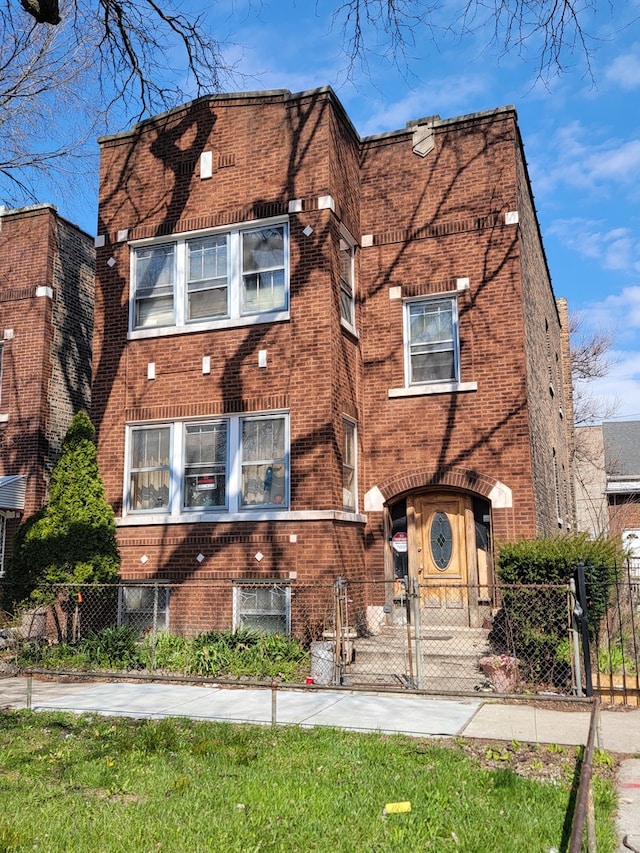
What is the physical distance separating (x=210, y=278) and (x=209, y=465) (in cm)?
327

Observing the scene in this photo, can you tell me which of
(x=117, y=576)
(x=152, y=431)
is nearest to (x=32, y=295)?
(x=152, y=431)

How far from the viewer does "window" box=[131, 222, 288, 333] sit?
13.1 metres

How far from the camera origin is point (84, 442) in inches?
493

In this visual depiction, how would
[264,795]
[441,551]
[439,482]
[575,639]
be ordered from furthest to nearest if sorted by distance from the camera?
[441,551] → [439,482] → [575,639] → [264,795]

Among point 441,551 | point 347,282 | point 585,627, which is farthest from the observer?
point 347,282

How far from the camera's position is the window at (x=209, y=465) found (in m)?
12.5

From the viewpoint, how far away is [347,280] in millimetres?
13711

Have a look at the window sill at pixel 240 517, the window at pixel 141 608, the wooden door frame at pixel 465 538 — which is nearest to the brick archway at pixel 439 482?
the wooden door frame at pixel 465 538

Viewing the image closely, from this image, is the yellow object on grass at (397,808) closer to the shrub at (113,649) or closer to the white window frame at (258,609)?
the white window frame at (258,609)

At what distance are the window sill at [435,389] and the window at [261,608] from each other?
3.92 m

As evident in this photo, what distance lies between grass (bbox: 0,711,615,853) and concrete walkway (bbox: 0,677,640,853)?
0.65m

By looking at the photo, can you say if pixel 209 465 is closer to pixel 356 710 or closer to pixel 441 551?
pixel 441 551

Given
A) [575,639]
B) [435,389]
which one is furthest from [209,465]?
[575,639]

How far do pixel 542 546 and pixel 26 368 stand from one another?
36.1 feet
